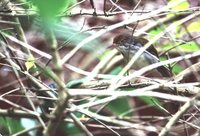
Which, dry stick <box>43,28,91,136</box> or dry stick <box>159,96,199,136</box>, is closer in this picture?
dry stick <box>43,28,91,136</box>

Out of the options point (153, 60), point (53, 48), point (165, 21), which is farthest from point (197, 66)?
point (53, 48)

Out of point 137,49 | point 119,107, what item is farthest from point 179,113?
point 137,49

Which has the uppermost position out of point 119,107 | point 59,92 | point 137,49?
point 59,92

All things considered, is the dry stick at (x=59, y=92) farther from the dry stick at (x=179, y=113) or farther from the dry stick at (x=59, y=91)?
the dry stick at (x=179, y=113)

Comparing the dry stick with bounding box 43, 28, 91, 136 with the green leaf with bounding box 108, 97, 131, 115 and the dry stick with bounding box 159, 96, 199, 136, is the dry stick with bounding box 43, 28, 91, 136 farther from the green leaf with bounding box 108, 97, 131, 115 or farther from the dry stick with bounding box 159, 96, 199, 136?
the green leaf with bounding box 108, 97, 131, 115

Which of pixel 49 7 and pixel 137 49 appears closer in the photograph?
pixel 49 7

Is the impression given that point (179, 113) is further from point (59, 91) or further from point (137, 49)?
point (137, 49)

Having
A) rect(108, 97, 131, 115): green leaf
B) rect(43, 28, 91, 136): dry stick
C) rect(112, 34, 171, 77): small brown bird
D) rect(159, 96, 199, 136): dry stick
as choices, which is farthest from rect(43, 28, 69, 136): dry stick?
rect(112, 34, 171, 77): small brown bird

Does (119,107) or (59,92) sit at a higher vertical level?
(59,92)

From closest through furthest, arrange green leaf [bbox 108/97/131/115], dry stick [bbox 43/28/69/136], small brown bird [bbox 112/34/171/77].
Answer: dry stick [bbox 43/28/69/136]
green leaf [bbox 108/97/131/115]
small brown bird [bbox 112/34/171/77]

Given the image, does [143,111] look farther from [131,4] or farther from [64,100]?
[64,100]

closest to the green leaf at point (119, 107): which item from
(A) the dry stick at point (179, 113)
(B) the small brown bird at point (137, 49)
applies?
(B) the small brown bird at point (137, 49)
